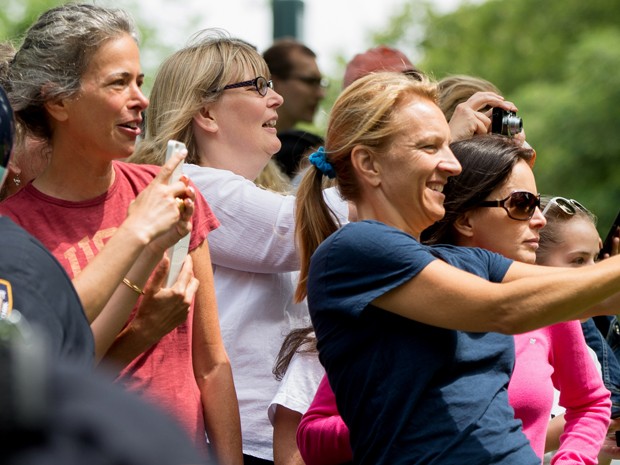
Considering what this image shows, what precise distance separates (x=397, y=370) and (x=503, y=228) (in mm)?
808

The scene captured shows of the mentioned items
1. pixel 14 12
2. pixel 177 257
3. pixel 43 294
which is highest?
pixel 43 294

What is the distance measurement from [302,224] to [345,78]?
2.04 metres

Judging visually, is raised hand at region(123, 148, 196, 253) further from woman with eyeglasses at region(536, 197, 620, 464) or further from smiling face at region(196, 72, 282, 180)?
woman with eyeglasses at region(536, 197, 620, 464)

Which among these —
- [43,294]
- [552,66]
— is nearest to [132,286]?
[43,294]

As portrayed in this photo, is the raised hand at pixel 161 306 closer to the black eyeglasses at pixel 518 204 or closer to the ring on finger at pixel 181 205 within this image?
the ring on finger at pixel 181 205

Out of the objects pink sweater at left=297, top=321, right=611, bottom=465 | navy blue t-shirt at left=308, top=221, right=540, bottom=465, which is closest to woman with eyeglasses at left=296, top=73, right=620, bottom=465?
navy blue t-shirt at left=308, top=221, right=540, bottom=465

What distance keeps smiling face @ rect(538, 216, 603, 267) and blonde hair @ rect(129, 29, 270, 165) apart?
3.65ft

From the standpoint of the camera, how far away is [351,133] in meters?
2.87

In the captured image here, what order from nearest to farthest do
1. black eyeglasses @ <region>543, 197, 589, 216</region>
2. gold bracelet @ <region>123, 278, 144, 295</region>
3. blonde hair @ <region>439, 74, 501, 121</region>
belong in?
gold bracelet @ <region>123, 278, 144, 295</region>, black eyeglasses @ <region>543, 197, 589, 216</region>, blonde hair @ <region>439, 74, 501, 121</region>

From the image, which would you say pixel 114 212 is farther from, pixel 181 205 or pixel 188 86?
pixel 188 86

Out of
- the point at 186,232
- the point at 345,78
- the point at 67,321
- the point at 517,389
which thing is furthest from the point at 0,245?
the point at 345,78

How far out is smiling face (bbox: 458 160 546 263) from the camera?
3.16 m

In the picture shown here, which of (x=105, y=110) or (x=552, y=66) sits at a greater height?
(x=105, y=110)

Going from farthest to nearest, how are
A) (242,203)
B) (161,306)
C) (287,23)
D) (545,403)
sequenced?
(287,23)
(242,203)
(545,403)
(161,306)
